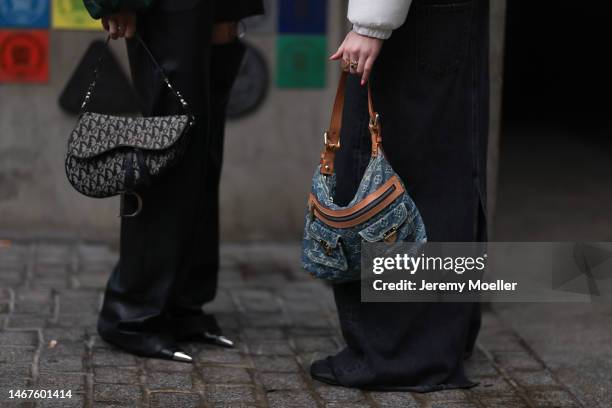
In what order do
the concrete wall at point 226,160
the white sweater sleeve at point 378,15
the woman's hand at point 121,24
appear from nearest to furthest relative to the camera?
the white sweater sleeve at point 378,15
the woman's hand at point 121,24
the concrete wall at point 226,160

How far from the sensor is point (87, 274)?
4949 mm

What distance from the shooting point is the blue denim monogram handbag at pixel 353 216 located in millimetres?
3320

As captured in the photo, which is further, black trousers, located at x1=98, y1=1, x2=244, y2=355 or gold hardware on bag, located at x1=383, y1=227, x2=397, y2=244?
black trousers, located at x1=98, y1=1, x2=244, y2=355

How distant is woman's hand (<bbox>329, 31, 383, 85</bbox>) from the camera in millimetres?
3371

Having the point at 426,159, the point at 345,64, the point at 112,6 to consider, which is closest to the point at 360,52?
the point at 345,64

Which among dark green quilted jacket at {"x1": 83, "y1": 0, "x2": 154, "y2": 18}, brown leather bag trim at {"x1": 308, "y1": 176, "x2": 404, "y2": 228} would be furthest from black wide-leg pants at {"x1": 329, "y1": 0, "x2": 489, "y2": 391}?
dark green quilted jacket at {"x1": 83, "y1": 0, "x2": 154, "y2": 18}

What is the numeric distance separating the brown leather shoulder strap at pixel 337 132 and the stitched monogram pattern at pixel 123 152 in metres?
0.44

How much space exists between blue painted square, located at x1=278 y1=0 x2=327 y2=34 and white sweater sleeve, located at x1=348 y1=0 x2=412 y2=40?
226cm

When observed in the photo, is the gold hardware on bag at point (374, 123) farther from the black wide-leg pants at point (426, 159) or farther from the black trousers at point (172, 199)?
the black trousers at point (172, 199)

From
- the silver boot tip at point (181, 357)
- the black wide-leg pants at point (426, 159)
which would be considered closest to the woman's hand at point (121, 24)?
the black wide-leg pants at point (426, 159)

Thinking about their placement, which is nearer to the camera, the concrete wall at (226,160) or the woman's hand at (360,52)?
the woman's hand at (360,52)

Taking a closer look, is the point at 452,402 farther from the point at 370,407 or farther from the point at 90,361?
the point at 90,361

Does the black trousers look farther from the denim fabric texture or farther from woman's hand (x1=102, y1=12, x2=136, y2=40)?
the denim fabric texture

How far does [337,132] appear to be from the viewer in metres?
3.49
